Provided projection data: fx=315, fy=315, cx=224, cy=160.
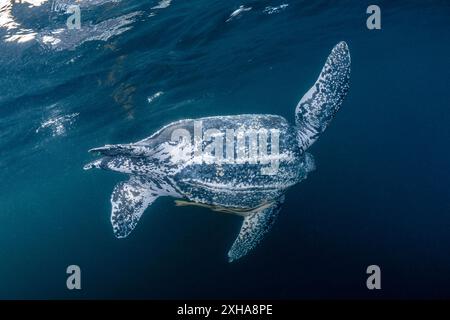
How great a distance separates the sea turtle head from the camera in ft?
19.2

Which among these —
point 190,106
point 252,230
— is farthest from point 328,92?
point 190,106

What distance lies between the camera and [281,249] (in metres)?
17.8

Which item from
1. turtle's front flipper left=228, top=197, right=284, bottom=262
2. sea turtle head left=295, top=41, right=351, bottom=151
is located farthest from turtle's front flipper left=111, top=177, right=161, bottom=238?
sea turtle head left=295, top=41, right=351, bottom=151

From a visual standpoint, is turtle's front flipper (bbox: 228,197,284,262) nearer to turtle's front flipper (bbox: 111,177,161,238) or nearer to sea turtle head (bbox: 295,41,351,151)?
sea turtle head (bbox: 295,41,351,151)

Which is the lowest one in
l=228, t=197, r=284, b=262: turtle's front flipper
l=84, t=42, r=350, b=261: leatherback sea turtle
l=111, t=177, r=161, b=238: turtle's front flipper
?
l=228, t=197, r=284, b=262: turtle's front flipper

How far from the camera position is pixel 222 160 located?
4875mm

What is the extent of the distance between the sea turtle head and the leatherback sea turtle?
0.02m

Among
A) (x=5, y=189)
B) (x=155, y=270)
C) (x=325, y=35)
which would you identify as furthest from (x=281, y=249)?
(x=5, y=189)

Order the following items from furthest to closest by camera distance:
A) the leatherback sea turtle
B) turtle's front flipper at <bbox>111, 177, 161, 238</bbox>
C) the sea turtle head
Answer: the sea turtle head < turtle's front flipper at <bbox>111, 177, 161, 238</bbox> < the leatherback sea turtle

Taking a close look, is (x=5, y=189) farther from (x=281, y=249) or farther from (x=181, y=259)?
(x=281, y=249)

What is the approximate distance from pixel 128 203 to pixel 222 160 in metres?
2.03

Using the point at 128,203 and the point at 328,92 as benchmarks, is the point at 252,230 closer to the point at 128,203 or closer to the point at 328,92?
the point at 128,203

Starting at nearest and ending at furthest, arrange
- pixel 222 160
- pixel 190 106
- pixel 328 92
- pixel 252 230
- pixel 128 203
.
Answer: pixel 222 160 < pixel 128 203 < pixel 328 92 < pixel 252 230 < pixel 190 106
